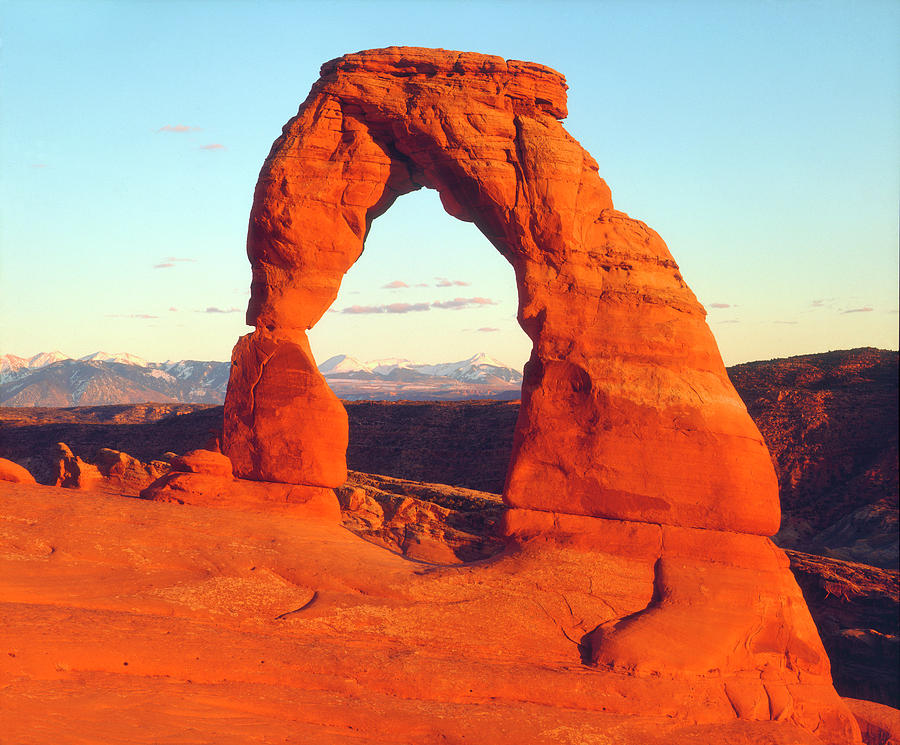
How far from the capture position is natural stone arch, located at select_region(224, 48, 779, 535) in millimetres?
12359

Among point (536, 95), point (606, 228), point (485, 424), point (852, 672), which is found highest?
point (536, 95)

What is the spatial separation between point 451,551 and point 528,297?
5.85 metres

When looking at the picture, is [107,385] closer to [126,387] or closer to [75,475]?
[126,387]

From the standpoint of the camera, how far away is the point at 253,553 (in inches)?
436

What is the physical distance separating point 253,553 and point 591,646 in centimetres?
431

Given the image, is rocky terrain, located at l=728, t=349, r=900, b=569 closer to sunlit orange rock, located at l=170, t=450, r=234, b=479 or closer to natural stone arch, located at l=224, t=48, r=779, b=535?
natural stone arch, located at l=224, t=48, r=779, b=535

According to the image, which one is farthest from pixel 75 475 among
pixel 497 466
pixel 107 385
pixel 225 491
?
pixel 107 385

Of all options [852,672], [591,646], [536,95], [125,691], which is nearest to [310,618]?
[125,691]

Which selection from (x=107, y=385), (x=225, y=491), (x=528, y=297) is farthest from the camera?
(x=107, y=385)

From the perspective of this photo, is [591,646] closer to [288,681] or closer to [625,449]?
[625,449]

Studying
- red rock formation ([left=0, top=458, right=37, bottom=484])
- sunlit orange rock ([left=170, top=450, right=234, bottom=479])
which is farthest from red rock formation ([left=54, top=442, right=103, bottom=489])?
sunlit orange rock ([left=170, top=450, right=234, bottom=479])

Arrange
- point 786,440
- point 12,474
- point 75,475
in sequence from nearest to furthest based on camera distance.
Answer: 1. point 12,474
2. point 75,475
3. point 786,440

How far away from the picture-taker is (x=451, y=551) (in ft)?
55.4

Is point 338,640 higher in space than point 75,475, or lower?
lower
